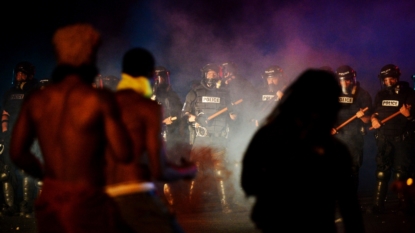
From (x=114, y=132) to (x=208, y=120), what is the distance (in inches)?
318

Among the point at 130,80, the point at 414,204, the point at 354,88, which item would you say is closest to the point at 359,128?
the point at 354,88

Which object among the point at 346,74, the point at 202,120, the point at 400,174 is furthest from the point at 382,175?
the point at 202,120

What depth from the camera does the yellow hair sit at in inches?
159

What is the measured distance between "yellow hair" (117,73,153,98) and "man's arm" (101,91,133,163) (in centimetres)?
81

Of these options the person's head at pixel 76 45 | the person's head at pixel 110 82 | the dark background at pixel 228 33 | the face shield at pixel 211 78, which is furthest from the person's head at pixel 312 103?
the dark background at pixel 228 33

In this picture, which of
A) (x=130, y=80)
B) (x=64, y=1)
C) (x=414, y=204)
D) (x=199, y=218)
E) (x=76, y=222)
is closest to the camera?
(x=76, y=222)

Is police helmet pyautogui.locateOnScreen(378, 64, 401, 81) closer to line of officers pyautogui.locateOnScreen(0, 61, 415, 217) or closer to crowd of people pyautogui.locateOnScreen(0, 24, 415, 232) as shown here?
line of officers pyautogui.locateOnScreen(0, 61, 415, 217)

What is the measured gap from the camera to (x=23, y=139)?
3295 mm

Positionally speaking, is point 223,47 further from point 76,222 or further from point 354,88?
point 76,222

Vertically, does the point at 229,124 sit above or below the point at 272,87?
below

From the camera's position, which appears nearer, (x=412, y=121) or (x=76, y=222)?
(x=76, y=222)

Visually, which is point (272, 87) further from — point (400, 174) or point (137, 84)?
point (137, 84)

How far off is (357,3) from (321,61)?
4.85ft

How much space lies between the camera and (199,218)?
32.0 feet
